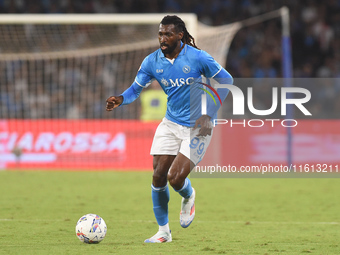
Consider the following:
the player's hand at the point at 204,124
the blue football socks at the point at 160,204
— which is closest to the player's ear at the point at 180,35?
the player's hand at the point at 204,124

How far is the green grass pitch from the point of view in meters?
6.44

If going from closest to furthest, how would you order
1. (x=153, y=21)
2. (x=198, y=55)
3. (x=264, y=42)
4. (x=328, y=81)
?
(x=198, y=55) < (x=153, y=21) < (x=328, y=81) < (x=264, y=42)

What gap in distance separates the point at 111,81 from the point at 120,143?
2.42 meters

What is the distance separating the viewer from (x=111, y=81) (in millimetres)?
17906

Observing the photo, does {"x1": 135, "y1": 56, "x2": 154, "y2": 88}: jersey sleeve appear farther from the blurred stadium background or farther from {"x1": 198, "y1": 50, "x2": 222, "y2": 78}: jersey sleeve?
the blurred stadium background

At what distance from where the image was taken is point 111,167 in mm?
16422

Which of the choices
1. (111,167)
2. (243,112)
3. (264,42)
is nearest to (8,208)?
(111,167)

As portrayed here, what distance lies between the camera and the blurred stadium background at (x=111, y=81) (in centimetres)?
1603

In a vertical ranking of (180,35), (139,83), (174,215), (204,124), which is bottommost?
(174,215)

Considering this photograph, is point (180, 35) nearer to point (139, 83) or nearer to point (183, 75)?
point (183, 75)

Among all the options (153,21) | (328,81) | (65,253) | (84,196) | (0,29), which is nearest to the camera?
(65,253)

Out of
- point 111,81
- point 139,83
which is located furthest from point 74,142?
point 139,83

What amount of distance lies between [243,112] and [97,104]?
4278mm

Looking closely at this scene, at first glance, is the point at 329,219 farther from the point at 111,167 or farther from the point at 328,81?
the point at 328,81
